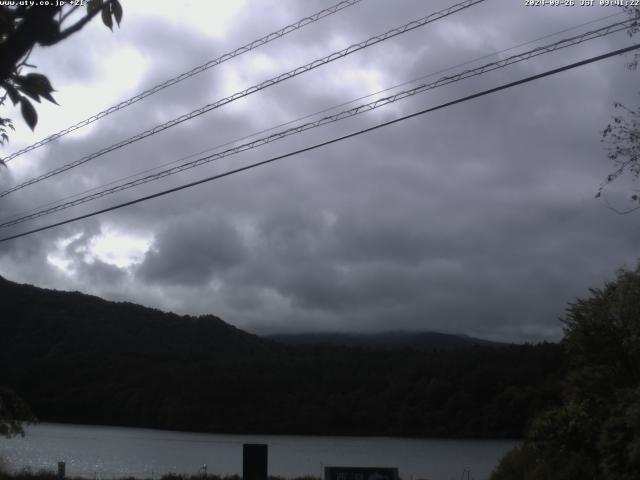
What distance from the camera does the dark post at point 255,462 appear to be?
1056cm

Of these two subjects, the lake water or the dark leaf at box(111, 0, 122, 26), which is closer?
the dark leaf at box(111, 0, 122, 26)

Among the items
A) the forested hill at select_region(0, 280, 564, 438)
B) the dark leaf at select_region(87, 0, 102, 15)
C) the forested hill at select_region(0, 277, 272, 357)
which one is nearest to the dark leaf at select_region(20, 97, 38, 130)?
the dark leaf at select_region(87, 0, 102, 15)

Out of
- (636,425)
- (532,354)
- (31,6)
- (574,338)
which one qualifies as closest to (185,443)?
(532,354)

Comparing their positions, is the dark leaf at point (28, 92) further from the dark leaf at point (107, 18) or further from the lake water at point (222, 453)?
the lake water at point (222, 453)

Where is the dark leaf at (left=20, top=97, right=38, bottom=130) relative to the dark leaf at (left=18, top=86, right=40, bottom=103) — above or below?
below

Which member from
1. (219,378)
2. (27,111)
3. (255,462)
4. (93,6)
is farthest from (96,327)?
(27,111)

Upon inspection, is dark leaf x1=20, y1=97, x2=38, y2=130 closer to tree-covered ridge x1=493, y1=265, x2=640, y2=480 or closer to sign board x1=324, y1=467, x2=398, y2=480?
sign board x1=324, y1=467, x2=398, y2=480

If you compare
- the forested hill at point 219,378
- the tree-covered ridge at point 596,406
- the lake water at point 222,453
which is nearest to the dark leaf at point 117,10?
the tree-covered ridge at point 596,406

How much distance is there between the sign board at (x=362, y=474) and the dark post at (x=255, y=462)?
1243mm

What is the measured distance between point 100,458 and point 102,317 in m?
20.8

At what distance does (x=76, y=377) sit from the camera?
74.4m

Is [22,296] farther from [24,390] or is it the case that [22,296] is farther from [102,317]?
[102,317]

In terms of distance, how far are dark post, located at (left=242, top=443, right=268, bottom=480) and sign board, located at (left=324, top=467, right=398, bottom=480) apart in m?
1.24

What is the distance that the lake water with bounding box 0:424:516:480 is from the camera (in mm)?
52562
